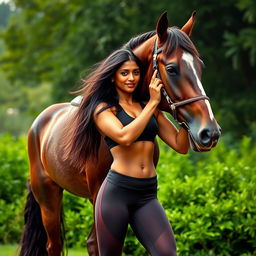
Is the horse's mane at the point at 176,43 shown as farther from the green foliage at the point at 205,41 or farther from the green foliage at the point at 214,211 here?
the green foliage at the point at 205,41

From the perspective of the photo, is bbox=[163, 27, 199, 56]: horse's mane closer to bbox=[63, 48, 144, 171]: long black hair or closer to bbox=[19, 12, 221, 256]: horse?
bbox=[19, 12, 221, 256]: horse

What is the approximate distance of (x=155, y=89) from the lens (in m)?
4.30

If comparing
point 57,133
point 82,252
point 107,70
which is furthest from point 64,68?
point 107,70

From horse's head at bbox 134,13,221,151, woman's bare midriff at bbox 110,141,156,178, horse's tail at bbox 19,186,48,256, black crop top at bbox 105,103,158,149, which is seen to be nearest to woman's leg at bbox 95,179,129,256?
woman's bare midriff at bbox 110,141,156,178

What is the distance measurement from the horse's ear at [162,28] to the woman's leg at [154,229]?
1.07 metres

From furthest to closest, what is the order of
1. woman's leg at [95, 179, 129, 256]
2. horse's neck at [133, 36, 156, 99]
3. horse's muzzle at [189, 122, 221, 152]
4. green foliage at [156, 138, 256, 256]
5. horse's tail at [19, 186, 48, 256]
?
green foliage at [156, 138, 256, 256] → horse's tail at [19, 186, 48, 256] → horse's neck at [133, 36, 156, 99] → woman's leg at [95, 179, 129, 256] → horse's muzzle at [189, 122, 221, 152]

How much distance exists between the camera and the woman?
13.8 feet

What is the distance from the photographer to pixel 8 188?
938 centimetres

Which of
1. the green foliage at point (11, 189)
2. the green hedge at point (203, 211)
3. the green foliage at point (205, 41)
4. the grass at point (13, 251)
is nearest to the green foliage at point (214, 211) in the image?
the green hedge at point (203, 211)

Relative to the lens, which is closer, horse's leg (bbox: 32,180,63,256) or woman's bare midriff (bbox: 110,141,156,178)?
woman's bare midriff (bbox: 110,141,156,178)

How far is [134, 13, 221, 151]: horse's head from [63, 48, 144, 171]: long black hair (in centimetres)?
24

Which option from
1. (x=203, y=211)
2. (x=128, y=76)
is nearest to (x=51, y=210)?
(x=203, y=211)

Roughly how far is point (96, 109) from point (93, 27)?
17191 mm

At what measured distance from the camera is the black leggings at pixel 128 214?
4.21m
